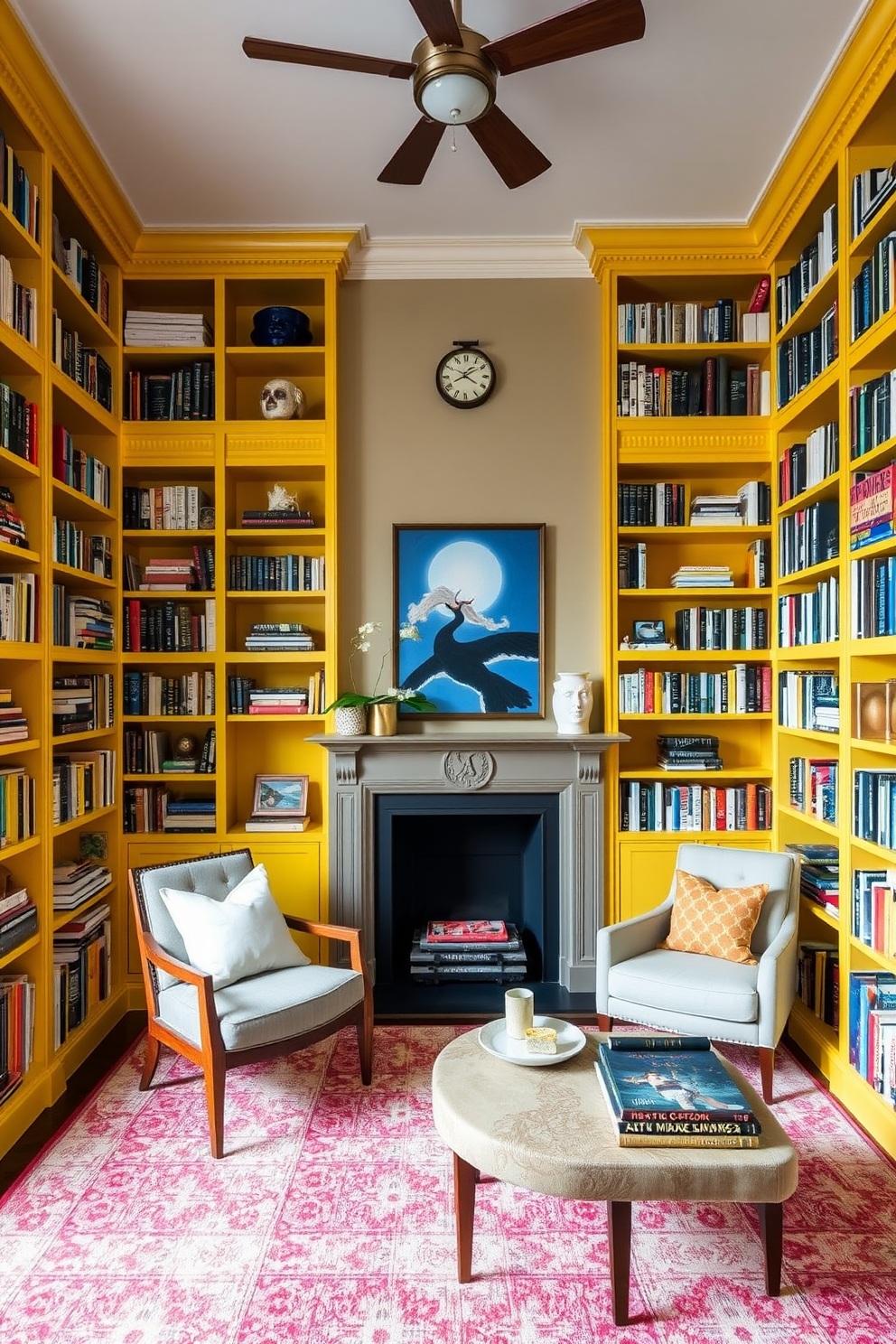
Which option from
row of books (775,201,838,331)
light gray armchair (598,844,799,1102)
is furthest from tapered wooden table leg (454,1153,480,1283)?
row of books (775,201,838,331)

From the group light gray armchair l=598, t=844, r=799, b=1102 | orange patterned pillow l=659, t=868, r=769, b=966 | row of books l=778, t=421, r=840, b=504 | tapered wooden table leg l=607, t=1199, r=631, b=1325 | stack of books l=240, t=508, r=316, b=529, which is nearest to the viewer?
tapered wooden table leg l=607, t=1199, r=631, b=1325

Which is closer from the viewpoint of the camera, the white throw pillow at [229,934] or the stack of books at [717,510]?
the white throw pillow at [229,934]

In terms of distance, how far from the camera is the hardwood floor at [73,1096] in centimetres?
245

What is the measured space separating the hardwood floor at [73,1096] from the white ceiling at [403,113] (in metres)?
3.42

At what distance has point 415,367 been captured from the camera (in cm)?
382

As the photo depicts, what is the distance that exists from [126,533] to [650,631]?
241 centimetres

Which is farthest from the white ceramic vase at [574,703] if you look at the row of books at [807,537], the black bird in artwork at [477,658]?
the row of books at [807,537]

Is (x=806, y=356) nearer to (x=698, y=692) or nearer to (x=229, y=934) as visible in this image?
(x=698, y=692)

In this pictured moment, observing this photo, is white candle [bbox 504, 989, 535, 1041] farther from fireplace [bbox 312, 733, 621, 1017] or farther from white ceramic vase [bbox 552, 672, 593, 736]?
white ceramic vase [bbox 552, 672, 593, 736]

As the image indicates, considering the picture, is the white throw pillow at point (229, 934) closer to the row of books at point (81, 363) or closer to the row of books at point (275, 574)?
the row of books at point (275, 574)

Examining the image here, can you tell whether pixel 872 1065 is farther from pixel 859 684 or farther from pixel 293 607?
pixel 293 607

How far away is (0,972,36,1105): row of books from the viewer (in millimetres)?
2539

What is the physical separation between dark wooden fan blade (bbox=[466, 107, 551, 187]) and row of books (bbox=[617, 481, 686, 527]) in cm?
148

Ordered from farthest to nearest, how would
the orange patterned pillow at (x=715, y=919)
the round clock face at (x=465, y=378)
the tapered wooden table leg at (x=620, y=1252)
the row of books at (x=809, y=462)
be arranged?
1. the round clock face at (x=465, y=378)
2. the row of books at (x=809, y=462)
3. the orange patterned pillow at (x=715, y=919)
4. the tapered wooden table leg at (x=620, y=1252)
